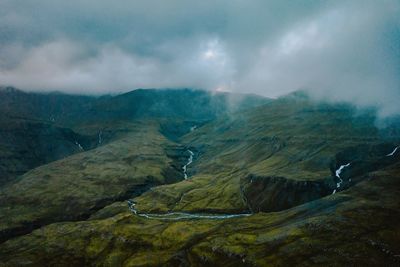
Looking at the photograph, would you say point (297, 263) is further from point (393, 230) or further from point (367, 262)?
point (393, 230)

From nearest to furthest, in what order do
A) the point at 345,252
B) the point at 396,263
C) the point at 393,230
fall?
the point at 396,263
the point at 345,252
the point at 393,230

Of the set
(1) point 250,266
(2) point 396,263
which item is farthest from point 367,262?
(1) point 250,266

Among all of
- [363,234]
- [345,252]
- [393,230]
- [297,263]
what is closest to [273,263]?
[297,263]

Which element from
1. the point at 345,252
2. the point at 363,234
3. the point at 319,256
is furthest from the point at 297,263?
the point at 363,234

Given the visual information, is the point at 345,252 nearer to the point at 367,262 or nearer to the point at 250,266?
the point at 367,262

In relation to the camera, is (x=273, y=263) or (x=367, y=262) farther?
(x=273, y=263)

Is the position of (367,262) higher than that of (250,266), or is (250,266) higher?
(367,262)

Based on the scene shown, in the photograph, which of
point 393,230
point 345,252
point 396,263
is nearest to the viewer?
point 396,263

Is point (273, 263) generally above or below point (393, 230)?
below

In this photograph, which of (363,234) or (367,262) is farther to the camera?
(363,234)
